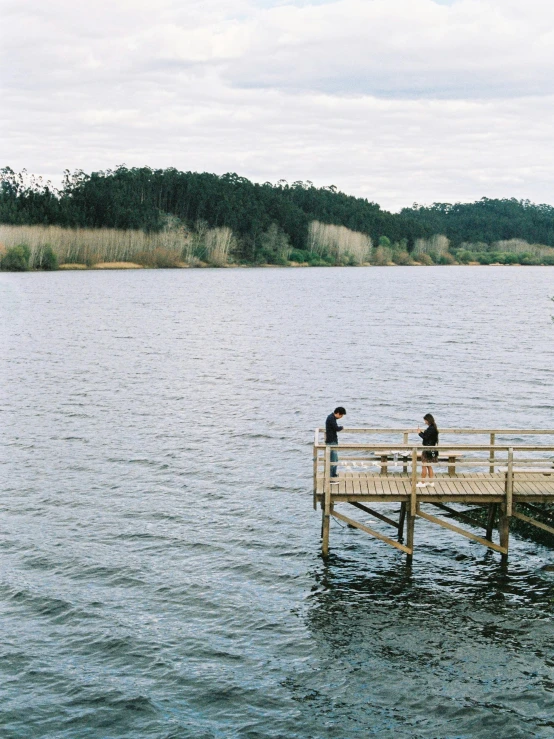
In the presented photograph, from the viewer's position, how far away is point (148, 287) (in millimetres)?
130625

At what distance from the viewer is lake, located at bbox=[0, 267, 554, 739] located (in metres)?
15.4

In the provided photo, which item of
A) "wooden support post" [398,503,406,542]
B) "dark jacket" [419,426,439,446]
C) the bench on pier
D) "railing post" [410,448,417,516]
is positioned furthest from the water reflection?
"dark jacket" [419,426,439,446]

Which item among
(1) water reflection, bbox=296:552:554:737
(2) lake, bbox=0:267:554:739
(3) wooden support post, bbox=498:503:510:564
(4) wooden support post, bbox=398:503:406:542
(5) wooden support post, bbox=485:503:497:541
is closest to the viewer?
(1) water reflection, bbox=296:552:554:737

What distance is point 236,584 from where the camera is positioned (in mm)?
20391

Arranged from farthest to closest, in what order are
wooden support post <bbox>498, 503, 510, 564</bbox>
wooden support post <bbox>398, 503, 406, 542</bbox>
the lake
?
wooden support post <bbox>398, 503, 406, 542</bbox>
wooden support post <bbox>498, 503, 510, 564</bbox>
the lake

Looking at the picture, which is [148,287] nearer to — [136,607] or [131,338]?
[131,338]

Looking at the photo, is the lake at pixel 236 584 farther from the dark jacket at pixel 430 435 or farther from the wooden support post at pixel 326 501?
the dark jacket at pixel 430 435

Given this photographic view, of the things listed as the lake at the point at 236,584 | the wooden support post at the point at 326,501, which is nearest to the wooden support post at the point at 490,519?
the lake at the point at 236,584

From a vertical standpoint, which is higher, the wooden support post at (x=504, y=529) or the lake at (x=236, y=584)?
the wooden support post at (x=504, y=529)

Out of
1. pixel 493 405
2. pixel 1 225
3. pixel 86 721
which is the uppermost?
pixel 1 225

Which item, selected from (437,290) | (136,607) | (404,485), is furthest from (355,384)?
(437,290)

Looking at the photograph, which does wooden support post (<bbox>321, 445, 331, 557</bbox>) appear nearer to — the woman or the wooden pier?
the wooden pier

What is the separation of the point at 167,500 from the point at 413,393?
21.0 m

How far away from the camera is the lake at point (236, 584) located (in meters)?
15.4
